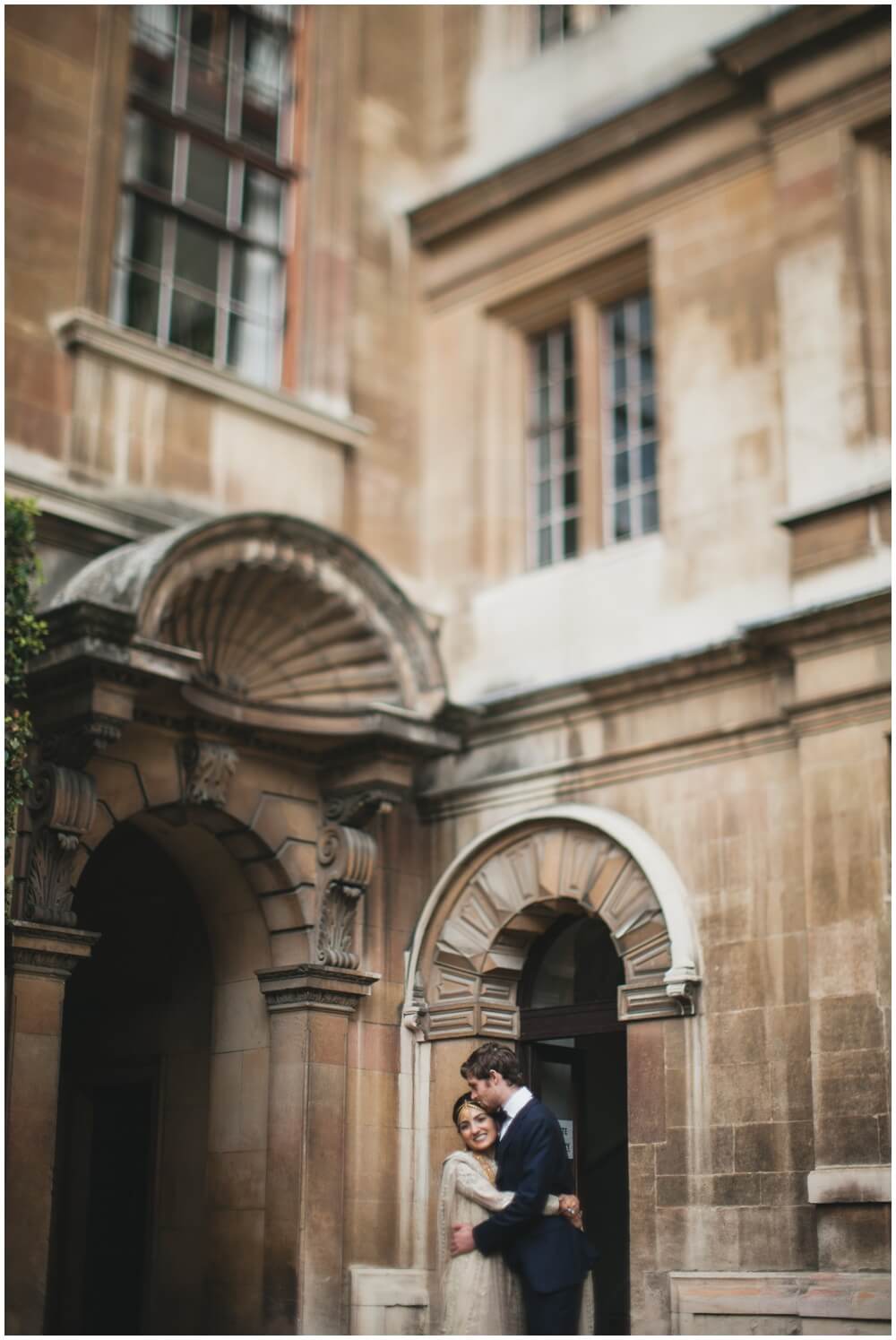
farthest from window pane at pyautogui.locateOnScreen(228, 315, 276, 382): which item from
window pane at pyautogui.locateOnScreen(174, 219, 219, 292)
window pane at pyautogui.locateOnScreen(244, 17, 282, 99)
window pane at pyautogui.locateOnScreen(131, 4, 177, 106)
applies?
window pane at pyautogui.locateOnScreen(244, 17, 282, 99)

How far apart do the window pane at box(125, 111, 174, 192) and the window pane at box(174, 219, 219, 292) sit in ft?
1.15

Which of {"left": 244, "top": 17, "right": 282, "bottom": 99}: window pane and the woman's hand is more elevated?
{"left": 244, "top": 17, "right": 282, "bottom": 99}: window pane

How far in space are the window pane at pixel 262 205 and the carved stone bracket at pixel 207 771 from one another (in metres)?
4.30

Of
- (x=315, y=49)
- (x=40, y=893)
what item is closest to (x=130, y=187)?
(x=315, y=49)

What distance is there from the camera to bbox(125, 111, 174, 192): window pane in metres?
12.9

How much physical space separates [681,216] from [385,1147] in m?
6.80

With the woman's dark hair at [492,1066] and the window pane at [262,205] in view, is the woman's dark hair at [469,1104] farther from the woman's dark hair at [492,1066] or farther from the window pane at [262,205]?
the window pane at [262,205]

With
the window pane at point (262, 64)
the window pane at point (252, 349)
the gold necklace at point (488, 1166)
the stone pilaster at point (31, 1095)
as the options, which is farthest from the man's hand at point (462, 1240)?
the window pane at point (262, 64)

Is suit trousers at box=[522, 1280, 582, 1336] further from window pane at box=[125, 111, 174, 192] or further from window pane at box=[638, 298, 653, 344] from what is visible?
window pane at box=[125, 111, 174, 192]

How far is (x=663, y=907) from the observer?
35.9ft

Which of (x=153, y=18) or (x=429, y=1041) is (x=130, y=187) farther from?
(x=429, y=1041)

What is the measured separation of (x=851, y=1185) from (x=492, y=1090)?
112 inches

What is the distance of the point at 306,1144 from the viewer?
11.4 m

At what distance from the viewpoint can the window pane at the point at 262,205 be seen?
13688 mm
